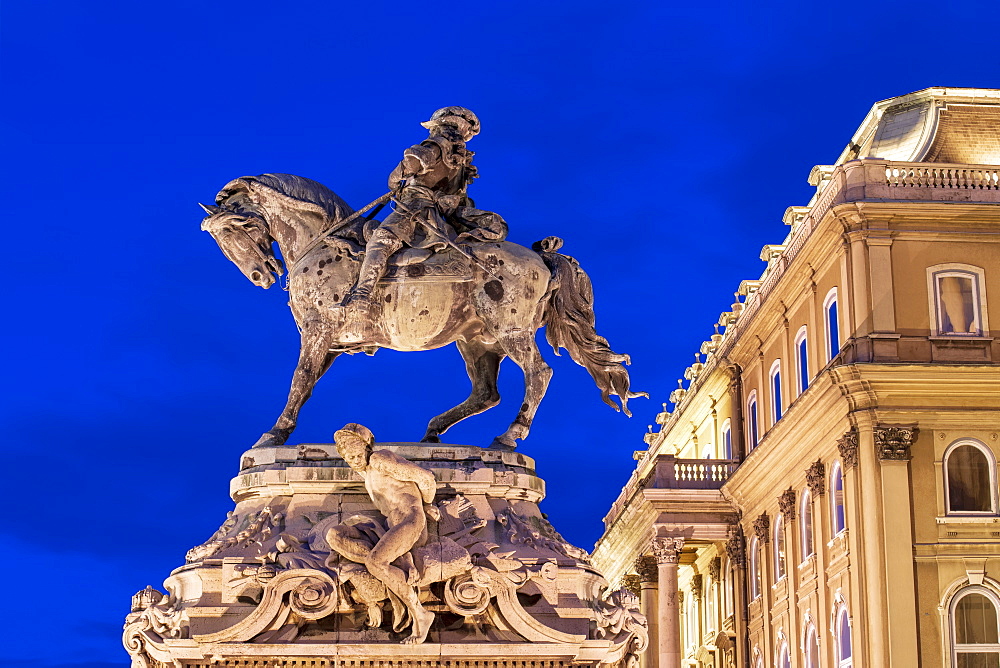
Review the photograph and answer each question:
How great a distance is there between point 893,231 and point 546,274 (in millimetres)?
31125

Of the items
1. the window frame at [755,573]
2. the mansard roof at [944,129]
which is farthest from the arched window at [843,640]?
the mansard roof at [944,129]

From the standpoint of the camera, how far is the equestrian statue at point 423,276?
11.3 meters

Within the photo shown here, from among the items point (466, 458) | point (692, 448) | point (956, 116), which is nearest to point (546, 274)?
point (466, 458)

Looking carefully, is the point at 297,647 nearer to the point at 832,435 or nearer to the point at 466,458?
the point at 466,458

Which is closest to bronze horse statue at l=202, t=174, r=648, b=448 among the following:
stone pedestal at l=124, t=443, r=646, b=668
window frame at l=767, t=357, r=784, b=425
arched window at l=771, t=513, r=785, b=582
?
stone pedestal at l=124, t=443, r=646, b=668

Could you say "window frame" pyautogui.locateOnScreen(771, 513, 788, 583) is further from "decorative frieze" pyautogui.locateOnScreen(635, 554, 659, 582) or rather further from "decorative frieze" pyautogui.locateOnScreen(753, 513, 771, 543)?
"decorative frieze" pyautogui.locateOnScreen(635, 554, 659, 582)

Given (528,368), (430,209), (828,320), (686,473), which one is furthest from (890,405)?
(430,209)

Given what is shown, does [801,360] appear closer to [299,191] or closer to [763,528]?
[763,528]

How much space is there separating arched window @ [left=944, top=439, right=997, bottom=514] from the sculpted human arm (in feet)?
103

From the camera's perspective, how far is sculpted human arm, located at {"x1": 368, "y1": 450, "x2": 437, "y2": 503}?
10.2 metres

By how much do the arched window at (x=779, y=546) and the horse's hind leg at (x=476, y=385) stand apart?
36950mm

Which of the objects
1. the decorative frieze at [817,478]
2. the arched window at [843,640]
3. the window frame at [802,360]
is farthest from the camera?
the window frame at [802,360]

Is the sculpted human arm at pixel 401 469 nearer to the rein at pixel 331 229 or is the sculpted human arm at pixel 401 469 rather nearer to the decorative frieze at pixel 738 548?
the rein at pixel 331 229

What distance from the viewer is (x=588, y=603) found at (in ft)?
34.8
